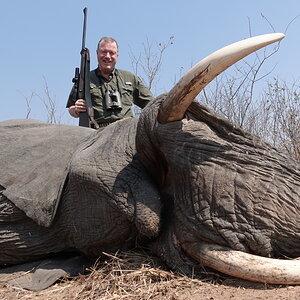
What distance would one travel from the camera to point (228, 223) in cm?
300

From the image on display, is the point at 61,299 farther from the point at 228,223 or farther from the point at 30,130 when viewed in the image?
the point at 30,130

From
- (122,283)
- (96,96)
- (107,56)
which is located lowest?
(122,283)

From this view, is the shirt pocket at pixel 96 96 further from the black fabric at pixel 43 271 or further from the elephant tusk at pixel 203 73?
the elephant tusk at pixel 203 73

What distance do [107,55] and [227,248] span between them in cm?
327

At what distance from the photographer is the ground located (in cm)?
278

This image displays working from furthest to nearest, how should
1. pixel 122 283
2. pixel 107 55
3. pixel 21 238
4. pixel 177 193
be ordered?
pixel 107 55, pixel 21 238, pixel 177 193, pixel 122 283

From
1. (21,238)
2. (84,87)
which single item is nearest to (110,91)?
(84,87)

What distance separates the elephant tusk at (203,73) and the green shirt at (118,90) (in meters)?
2.42

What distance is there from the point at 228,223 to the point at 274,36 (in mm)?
984

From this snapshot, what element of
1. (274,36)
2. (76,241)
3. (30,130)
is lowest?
(76,241)

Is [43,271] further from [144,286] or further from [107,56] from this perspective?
[107,56]

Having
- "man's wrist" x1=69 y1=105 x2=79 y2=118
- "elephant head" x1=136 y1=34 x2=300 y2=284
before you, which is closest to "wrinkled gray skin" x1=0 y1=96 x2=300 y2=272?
"elephant head" x1=136 y1=34 x2=300 y2=284

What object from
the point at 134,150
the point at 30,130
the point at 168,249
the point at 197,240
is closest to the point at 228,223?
the point at 197,240

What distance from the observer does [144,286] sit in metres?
3.06
